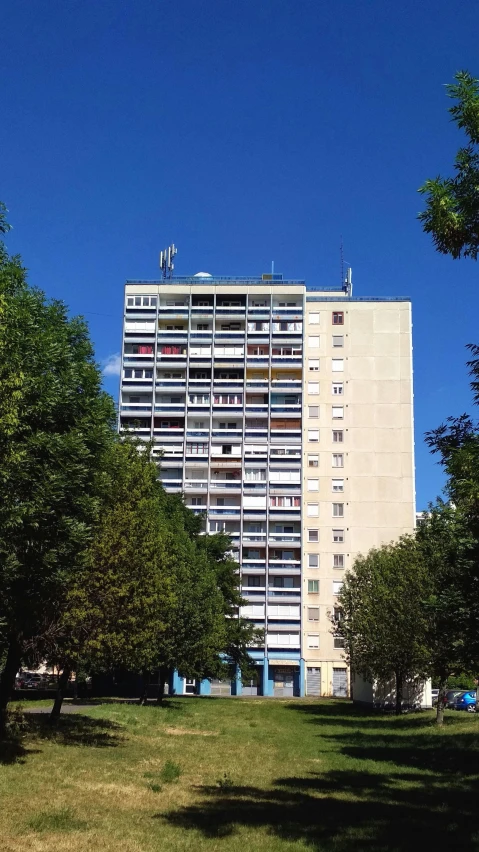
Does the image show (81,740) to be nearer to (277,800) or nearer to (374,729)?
(277,800)

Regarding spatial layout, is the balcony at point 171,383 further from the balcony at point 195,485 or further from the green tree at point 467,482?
the green tree at point 467,482

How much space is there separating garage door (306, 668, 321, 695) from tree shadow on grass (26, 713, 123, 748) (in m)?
64.5

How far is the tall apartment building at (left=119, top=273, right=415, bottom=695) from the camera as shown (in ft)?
327

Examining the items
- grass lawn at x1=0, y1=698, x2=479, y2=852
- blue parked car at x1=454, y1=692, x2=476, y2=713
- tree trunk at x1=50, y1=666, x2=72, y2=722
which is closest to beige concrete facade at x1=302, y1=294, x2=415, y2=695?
blue parked car at x1=454, y1=692, x2=476, y2=713

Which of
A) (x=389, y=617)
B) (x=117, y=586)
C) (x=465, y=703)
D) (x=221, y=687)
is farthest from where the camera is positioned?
(x=221, y=687)

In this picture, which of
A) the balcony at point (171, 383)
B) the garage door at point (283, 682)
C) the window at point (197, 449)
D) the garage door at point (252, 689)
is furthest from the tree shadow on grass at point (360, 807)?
the balcony at point (171, 383)

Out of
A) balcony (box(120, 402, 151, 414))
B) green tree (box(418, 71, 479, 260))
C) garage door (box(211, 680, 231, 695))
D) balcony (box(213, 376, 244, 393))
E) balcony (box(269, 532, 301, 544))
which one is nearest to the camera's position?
green tree (box(418, 71, 479, 260))

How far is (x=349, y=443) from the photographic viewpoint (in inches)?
4129

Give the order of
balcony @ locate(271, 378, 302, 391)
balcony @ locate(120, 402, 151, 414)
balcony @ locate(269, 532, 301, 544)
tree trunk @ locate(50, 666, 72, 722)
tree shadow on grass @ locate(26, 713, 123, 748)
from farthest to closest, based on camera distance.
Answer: balcony @ locate(120, 402, 151, 414)
balcony @ locate(271, 378, 302, 391)
balcony @ locate(269, 532, 301, 544)
tree trunk @ locate(50, 666, 72, 722)
tree shadow on grass @ locate(26, 713, 123, 748)

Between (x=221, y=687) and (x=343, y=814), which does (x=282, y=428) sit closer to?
(x=221, y=687)

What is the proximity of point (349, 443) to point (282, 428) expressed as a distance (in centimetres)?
850

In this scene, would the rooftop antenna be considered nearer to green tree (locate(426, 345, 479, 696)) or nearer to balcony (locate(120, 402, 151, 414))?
balcony (locate(120, 402, 151, 414))

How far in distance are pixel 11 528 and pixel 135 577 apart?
13145 mm

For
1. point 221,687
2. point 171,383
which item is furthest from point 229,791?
point 171,383
